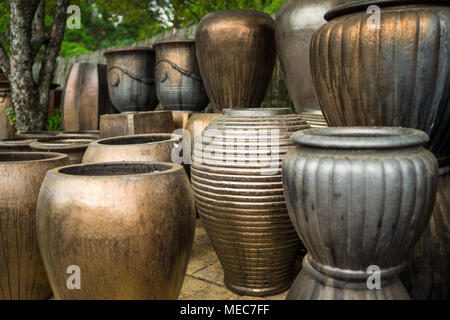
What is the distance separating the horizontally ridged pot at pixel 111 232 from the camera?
1.39 m

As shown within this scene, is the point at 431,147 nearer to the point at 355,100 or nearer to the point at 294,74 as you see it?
the point at 355,100

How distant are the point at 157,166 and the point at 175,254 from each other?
1.40 feet

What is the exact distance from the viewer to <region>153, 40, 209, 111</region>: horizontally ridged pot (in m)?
3.89

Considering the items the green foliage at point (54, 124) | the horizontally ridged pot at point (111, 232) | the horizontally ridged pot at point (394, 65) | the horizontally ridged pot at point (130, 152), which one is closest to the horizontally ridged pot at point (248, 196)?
the horizontally ridged pot at point (130, 152)

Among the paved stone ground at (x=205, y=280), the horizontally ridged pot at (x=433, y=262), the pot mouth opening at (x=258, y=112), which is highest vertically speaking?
the pot mouth opening at (x=258, y=112)

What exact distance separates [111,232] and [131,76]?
3.10m

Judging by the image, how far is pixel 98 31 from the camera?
646 inches

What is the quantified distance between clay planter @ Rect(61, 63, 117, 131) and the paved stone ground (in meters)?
2.62

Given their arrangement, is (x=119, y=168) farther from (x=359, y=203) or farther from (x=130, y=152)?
(x=359, y=203)

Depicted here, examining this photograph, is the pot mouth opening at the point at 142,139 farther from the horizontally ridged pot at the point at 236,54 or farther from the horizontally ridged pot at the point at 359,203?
the horizontally ridged pot at the point at 359,203

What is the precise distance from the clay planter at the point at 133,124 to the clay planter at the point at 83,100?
1.58m

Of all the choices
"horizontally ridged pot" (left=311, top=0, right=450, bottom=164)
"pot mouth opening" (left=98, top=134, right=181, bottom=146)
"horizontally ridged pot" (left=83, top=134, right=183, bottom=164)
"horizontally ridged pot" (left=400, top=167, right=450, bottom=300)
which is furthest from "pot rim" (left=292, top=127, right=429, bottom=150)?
"pot mouth opening" (left=98, top=134, right=181, bottom=146)

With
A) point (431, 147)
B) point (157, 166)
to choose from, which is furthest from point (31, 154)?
point (431, 147)

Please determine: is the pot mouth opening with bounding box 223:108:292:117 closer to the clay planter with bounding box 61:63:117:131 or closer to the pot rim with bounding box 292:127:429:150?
the pot rim with bounding box 292:127:429:150
